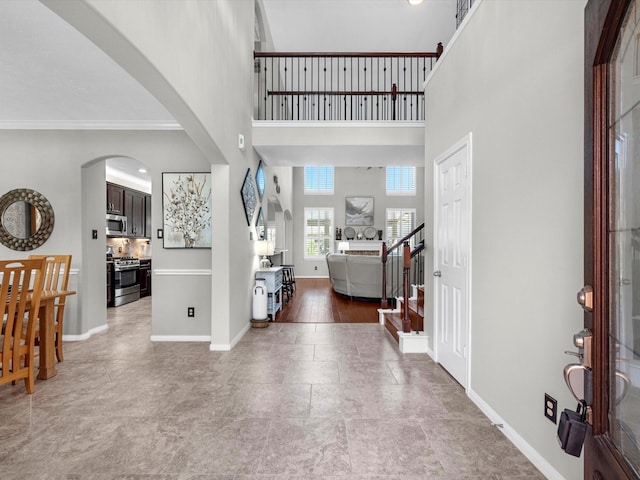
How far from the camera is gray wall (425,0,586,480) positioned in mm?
1640

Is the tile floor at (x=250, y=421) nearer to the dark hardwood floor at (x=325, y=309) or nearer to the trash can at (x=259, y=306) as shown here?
the trash can at (x=259, y=306)

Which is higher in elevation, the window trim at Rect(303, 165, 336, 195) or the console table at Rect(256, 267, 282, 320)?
the window trim at Rect(303, 165, 336, 195)

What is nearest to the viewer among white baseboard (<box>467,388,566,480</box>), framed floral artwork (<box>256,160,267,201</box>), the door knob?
the door knob

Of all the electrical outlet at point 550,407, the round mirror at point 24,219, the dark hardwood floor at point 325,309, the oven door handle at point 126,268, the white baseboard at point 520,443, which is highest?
the round mirror at point 24,219

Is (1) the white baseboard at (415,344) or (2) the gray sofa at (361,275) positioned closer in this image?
(1) the white baseboard at (415,344)

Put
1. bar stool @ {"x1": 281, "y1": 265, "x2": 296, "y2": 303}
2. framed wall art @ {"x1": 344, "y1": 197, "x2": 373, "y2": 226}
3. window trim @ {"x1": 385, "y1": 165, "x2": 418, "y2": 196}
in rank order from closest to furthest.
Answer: bar stool @ {"x1": 281, "y1": 265, "x2": 296, "y2": 303}, framed wall art @ {"x1": 344, "y1": 197, "x2": 373, "y2": 226}, window trim @ {"x1": 385, "y1": 165, "x2": 418, "y2": 196}

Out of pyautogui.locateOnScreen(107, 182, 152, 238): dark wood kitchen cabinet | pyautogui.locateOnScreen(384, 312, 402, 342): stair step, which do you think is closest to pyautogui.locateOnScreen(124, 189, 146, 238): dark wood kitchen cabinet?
pyautogui.locateOnScreen(107, 182, 152, 238): dark wood kitchen cabinet

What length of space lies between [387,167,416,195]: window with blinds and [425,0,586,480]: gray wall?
9.21m

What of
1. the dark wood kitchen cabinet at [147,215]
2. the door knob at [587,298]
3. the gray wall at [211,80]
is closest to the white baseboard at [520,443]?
the door knob at [587,298]

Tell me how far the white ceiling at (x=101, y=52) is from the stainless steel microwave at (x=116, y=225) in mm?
2492

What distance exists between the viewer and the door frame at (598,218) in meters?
0.92

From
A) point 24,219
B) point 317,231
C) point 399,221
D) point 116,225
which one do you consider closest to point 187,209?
point 24,219

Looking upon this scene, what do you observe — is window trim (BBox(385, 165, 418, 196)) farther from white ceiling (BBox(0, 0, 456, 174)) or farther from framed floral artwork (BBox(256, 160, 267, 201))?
framed floral artwork (BBox(256, 160, 267, 201))

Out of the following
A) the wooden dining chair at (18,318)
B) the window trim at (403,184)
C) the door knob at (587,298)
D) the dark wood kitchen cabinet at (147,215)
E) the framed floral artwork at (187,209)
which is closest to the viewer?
the door knob at (587,298)
